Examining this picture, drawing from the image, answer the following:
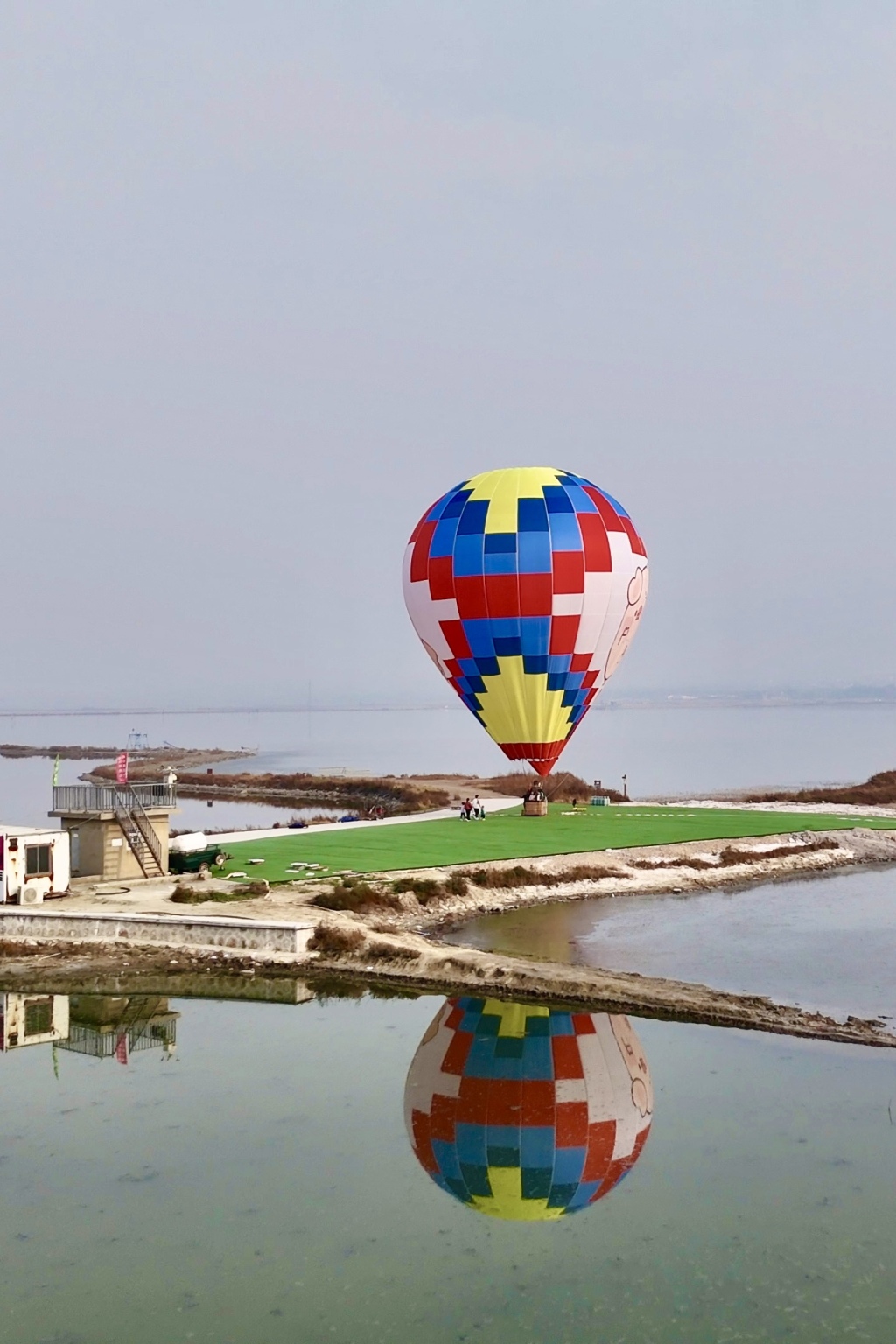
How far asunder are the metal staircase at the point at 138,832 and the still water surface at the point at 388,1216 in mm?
12828

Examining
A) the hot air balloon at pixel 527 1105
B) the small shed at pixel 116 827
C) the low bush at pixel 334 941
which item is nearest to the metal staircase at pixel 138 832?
the small shed at pixel 116 827

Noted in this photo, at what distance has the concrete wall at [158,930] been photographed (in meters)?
27.7

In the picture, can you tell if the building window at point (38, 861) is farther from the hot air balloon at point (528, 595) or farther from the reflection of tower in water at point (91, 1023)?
the hot air balloon at point (528, 595)

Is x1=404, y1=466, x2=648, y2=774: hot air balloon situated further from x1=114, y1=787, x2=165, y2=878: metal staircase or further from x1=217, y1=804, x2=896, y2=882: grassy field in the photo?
x1=114, y1=787, x2=165, y2=878: metal staircase

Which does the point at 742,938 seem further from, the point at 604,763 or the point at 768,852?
the point at 604,763

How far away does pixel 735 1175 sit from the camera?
16.6 m

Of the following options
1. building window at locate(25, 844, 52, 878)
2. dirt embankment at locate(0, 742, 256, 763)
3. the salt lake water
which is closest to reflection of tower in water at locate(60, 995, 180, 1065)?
building window at locate(25, 844, 52, 878)

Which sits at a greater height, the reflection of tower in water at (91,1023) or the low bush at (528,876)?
the low bush at (528,876)

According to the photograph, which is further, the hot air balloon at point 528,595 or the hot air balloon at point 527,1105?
the hot air balloon at point 528,595

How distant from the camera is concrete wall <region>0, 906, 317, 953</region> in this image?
90.8 ft

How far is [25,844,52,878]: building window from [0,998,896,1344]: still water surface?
32.9 ft

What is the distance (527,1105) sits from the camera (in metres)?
19.7

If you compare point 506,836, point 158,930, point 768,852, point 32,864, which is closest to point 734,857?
point 768,852

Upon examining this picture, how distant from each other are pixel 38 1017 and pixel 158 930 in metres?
4.33
